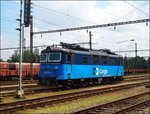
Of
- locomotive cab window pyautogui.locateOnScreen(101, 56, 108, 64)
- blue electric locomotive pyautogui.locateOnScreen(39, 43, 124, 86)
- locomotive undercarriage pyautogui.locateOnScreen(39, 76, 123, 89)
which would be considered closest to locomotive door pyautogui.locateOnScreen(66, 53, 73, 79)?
blue electric locomotive pyautogui.locateOnScreen(39, 43, 124, 86)

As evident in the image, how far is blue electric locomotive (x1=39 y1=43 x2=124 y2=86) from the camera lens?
79.7 feet

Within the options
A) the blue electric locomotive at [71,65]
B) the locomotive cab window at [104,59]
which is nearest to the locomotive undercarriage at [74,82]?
the blue electric locomotive at [71,65]

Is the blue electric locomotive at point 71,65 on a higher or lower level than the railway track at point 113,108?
higher

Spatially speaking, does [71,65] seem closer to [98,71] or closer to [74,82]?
[74,82]

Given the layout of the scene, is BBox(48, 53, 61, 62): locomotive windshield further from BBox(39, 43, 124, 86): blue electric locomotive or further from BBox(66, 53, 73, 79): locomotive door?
BBox(66, 53, 73, 79): locomotive door

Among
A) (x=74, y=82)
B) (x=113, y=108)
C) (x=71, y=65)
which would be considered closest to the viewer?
(x=113, y=108)

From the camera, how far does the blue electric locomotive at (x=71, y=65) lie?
2430 centimetres

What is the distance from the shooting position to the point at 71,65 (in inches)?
988

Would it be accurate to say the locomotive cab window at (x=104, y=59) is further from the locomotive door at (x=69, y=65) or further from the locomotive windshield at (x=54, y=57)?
the locomotive windshield at (x=54, y=57)

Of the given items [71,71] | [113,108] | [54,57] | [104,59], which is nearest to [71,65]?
[71,71]

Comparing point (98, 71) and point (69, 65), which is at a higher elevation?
point (69, 65)

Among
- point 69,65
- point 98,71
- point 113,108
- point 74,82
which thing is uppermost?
point 69,65

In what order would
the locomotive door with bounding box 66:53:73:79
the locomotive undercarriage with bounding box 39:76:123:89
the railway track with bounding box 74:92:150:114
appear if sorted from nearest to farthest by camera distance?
the railway track with bounding box 74:92:150:114, the locomotive undercarriage with bounding box 39:76:123:89, the locomotive door with bounding box 66:53:73:79

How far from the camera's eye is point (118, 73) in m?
35.7
